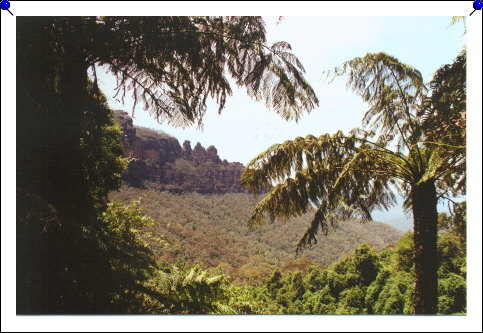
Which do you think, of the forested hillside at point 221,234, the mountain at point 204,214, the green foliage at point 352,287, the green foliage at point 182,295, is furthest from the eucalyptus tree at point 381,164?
the green foliage at point 352,287

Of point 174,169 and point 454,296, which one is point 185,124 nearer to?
point 454,296

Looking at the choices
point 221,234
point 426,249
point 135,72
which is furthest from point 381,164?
point 221,234

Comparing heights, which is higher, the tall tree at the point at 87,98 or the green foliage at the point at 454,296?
the tall tree at the point at 87,98

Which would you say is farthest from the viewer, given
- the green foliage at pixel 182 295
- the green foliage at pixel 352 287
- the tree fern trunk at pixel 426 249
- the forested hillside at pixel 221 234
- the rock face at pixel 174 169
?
the rock face at pixel 174 169

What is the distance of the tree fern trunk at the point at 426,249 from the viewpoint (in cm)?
221

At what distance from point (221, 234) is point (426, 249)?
20.4 ft

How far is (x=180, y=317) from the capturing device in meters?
2.05

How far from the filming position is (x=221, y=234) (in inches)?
312

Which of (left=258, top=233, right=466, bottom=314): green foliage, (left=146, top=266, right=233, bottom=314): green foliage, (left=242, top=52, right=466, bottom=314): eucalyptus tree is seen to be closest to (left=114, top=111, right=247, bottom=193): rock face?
(left=258, top=233, right=466, bottom=314): green foliage

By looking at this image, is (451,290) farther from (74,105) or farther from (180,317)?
(74,105)

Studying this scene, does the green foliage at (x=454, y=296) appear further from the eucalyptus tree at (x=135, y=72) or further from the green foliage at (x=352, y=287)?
the green foliage at (x=352, y=287)

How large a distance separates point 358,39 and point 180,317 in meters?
2.91

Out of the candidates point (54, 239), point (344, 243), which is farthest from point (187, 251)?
point (344, 243)

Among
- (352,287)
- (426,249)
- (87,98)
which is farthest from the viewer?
(352,287)
